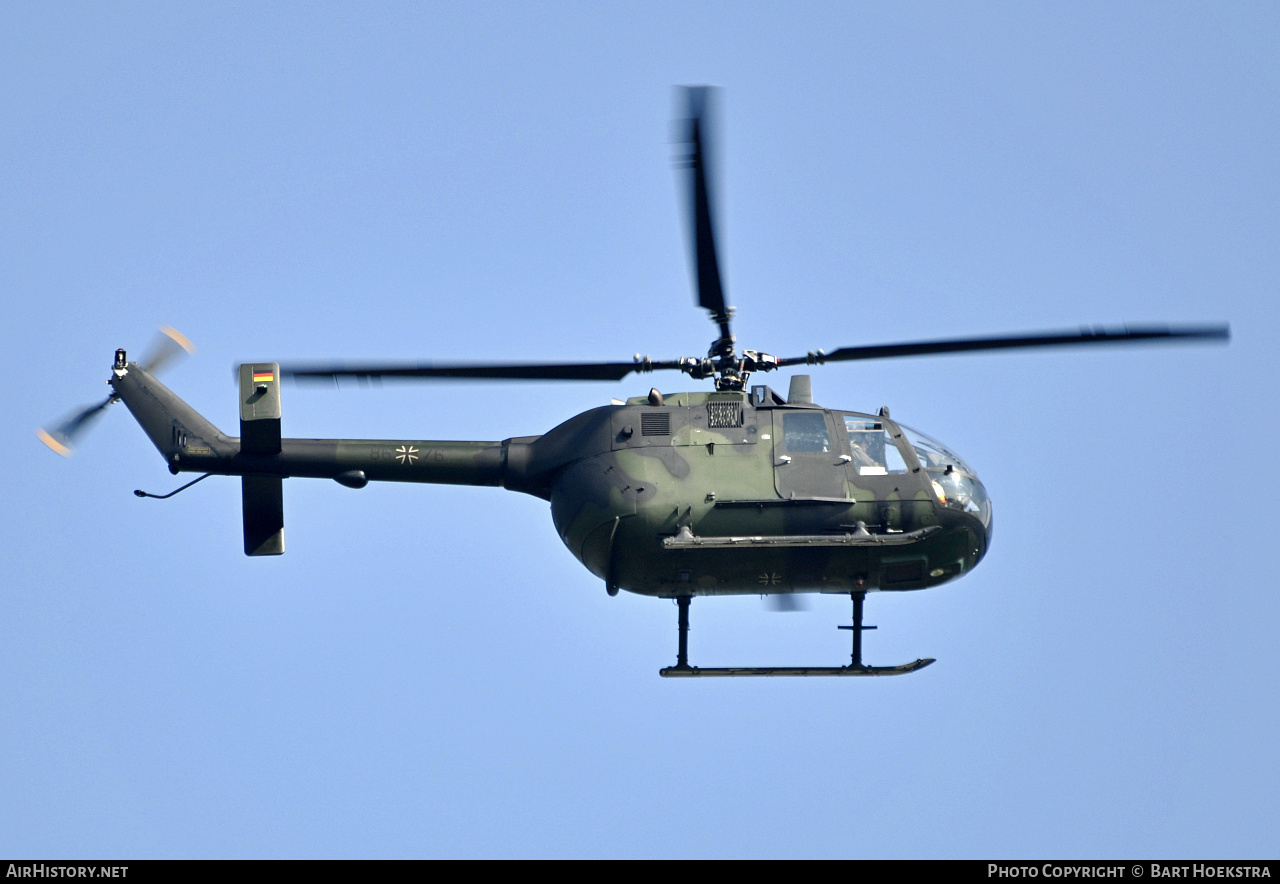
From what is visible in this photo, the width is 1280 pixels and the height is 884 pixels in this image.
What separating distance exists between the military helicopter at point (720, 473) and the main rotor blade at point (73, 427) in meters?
2.80

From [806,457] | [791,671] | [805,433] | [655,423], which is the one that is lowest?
[791,671]

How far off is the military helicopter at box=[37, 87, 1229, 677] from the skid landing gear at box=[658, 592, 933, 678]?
0.02 meters

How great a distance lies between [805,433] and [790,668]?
3.12 metres

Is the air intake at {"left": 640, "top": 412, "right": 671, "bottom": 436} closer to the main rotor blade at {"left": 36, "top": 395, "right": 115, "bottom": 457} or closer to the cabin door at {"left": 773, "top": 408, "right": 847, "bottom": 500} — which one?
the cabin door at {"left": 773, "top": 408, "right": 847, "bottom": 500}

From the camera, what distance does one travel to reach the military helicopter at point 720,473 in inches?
811

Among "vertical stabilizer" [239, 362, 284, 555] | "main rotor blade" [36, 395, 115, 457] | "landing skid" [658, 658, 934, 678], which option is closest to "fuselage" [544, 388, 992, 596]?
"landing skid" [658, 658, 934, 678]

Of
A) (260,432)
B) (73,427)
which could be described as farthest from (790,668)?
(73,427)

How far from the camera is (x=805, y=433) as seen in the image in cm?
2117

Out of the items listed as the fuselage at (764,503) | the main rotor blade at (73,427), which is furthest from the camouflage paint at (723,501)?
the main rotor blade at (73,427)

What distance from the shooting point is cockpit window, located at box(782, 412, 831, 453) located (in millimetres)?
21078

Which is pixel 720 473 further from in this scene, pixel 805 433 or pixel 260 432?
pixel 260 432
